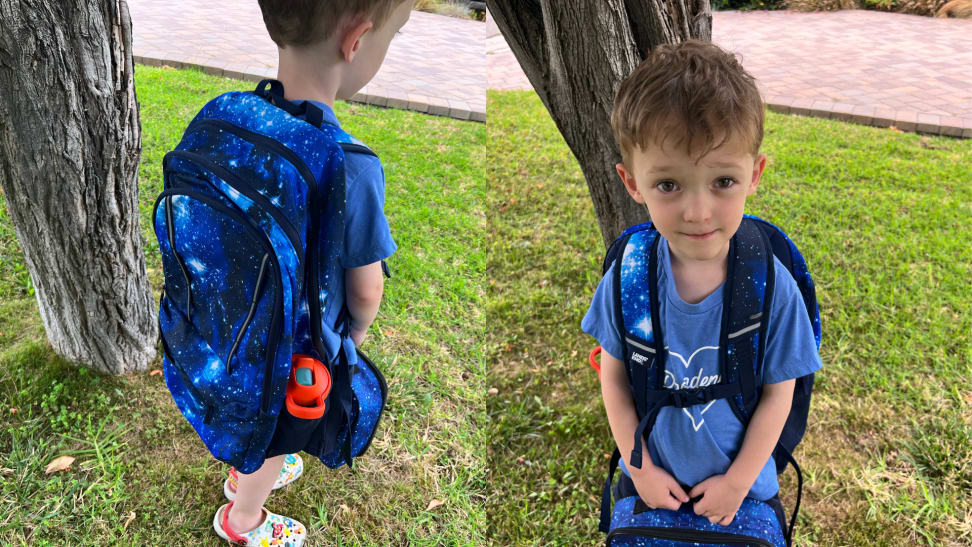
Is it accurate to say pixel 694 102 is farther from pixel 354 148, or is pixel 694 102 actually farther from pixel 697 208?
pixel 354 148

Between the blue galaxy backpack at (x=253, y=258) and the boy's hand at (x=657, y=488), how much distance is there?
0.80 m

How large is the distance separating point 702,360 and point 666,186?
398 mm

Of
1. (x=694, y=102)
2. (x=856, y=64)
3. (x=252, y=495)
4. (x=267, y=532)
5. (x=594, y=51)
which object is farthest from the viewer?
(x=856, y=64)

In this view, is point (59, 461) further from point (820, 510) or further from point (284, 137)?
point (820, 510)

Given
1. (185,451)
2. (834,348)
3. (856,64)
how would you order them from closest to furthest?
1. (185,451)
2. (834,348)
3. (856,64)

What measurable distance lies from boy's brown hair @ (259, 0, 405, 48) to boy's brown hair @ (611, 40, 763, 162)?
0.62 m

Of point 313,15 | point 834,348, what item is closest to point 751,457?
point 313,15

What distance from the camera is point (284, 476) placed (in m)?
2.57

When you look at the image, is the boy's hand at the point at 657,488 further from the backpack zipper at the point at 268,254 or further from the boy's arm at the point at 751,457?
the backpack zipper at the point at 268,254

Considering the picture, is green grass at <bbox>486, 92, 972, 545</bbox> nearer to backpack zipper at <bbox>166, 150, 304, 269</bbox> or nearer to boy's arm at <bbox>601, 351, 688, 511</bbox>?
boy's arm at <bbox>601, 351, 688, 511</bbox>

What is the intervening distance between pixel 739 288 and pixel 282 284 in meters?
1.00

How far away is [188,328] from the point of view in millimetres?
1844

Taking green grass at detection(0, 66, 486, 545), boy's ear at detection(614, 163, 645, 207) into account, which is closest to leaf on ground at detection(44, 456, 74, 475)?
green grass at detection(0, 66, 486, 545)

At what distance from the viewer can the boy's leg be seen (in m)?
2.15
